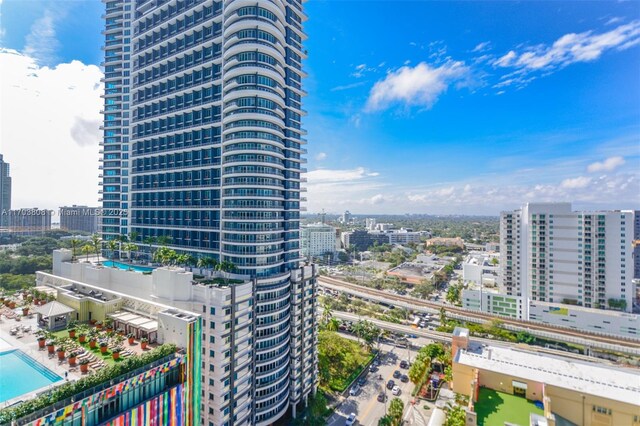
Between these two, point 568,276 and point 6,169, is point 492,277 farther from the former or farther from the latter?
point 6,169

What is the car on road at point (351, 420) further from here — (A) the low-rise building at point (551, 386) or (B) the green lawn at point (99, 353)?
(B) the green lawn at point (99, 353)

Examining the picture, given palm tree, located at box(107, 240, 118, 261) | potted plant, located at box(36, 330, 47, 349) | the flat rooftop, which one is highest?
palm tree, located at box(107, 240, 118, 261)

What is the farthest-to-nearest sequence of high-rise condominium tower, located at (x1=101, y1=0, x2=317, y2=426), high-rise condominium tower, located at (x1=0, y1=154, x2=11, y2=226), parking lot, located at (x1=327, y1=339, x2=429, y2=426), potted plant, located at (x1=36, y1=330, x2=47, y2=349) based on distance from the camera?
high-rise condominium tower, located at (x1=0, y1=154, x2=11, y2=226)
parking lot, located at (x1=327, y1=339, x2=429, y2=426)
high-rise condominium tower, located at (x1=101, y1=0, x2=317, y2=426)
potted plant, located at (x1=36, y1=330, x2=47, y2=349)

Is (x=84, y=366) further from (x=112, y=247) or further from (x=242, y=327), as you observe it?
(x=112, y=247)

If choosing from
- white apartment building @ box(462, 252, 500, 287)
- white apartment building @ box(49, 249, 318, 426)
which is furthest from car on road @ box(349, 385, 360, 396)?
white apartment building @ box(462, 252, 500, 287)

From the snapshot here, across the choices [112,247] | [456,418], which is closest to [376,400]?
[456,418]

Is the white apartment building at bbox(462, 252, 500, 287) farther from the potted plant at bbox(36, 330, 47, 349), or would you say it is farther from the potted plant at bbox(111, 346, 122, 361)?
the potted plant at bbox(36, 330, 47, 349)

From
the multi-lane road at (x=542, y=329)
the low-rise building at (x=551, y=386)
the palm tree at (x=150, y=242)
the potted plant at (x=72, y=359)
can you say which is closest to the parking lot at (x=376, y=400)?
the low-rise building at (x=551, y=386)
